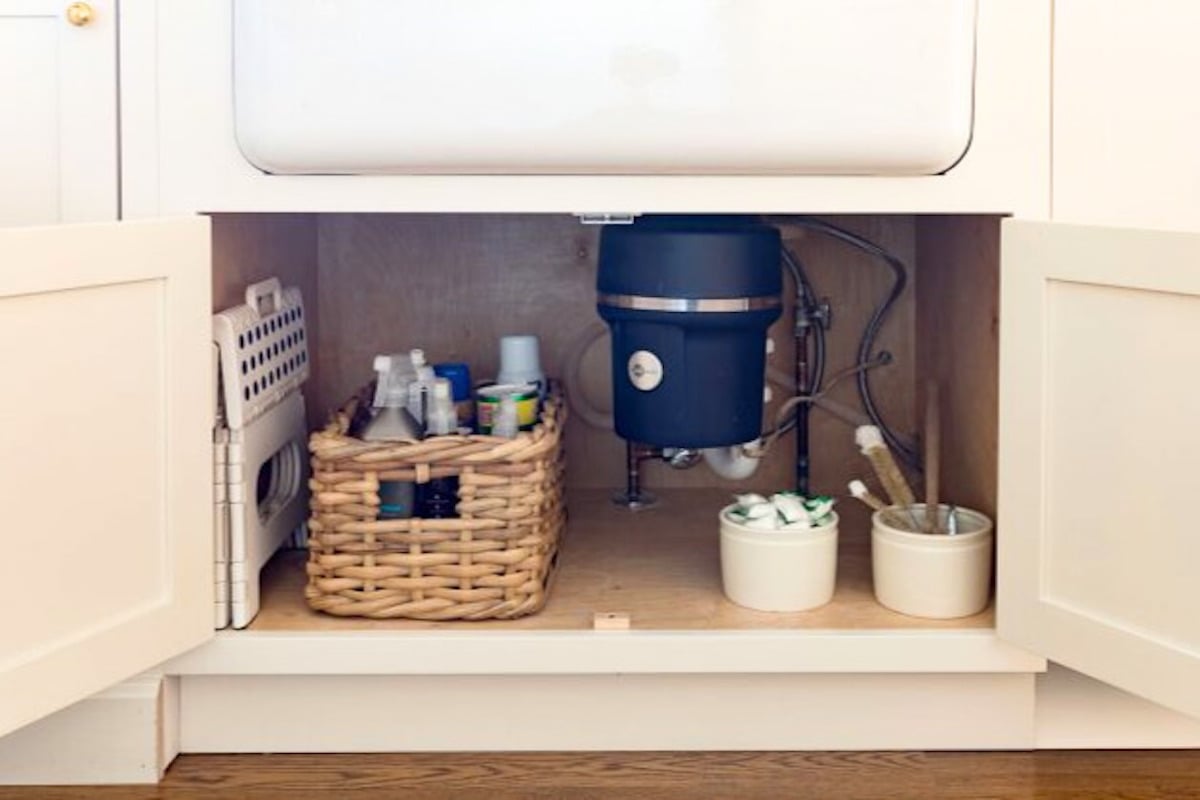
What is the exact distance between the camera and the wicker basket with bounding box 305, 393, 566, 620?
4.25 ft

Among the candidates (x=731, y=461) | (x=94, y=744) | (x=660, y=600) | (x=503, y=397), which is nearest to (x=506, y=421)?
(x=503, y=397)

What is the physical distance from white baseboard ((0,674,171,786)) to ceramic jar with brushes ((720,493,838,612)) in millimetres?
560

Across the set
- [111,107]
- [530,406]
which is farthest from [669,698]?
[111,107]

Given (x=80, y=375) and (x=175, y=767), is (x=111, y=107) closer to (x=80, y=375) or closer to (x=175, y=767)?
(x=80, y=375)

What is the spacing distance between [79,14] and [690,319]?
653 millimetres

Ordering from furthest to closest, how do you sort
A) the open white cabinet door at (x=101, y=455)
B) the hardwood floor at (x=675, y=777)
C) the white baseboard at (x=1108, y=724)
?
the white baseboard at (x=1108, y=724)
the hardwood floor at (x=675, y=777)
the open white cabinet door at (x=101, y=455)

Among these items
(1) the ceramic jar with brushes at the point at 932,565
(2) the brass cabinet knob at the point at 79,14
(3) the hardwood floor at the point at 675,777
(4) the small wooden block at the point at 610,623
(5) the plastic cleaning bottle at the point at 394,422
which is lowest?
(3) the hardwood floor at the point at 675,777

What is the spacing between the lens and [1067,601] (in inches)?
47.1

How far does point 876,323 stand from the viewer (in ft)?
5.81

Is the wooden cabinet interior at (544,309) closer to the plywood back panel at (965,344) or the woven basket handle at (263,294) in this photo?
the plywood back panel at (965,344)

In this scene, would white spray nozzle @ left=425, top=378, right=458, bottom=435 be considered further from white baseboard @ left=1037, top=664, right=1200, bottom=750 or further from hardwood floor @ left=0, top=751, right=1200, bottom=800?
white baseboard @ left=1037, top=664, right=1200, bottom=750

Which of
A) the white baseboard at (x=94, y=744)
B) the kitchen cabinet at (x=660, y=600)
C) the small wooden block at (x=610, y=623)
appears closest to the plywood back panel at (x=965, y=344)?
the kitchen cabinet at (x=660, y=600)

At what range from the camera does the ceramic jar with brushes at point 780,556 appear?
4.33ft

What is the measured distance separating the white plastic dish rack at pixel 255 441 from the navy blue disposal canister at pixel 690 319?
356mm
